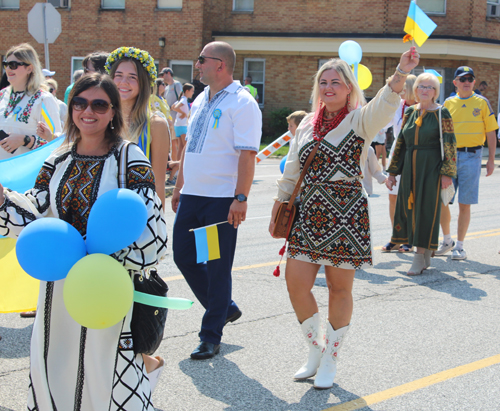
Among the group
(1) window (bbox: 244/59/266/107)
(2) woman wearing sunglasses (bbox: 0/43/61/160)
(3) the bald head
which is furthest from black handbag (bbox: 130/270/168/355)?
(1) window (bbox: 244/59/266/107)

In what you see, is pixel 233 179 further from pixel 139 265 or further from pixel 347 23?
pixel 347 23

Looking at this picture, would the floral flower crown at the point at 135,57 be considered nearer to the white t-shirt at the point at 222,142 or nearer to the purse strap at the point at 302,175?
the white t-shirt at the point at 222,142

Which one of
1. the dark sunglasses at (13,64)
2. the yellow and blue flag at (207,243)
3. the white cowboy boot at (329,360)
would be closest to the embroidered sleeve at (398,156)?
the yellow and blue flag at (207,243)

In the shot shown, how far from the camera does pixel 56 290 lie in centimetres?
289

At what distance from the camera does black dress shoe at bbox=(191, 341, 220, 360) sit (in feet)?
14.3

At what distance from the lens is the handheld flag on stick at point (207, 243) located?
434 cm

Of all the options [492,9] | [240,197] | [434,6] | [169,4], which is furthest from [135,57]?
[492,9]

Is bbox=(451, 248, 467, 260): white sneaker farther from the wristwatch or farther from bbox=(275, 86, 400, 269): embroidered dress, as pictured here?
the wristwatch

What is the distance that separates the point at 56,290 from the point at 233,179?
188 cm

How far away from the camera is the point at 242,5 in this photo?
25.2 m

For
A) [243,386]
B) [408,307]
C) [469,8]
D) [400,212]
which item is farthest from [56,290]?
[469,8]

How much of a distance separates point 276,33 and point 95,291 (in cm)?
2302

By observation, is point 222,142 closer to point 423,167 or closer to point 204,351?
point 204,351

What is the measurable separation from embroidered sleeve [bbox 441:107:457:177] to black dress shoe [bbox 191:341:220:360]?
11.9 ft
